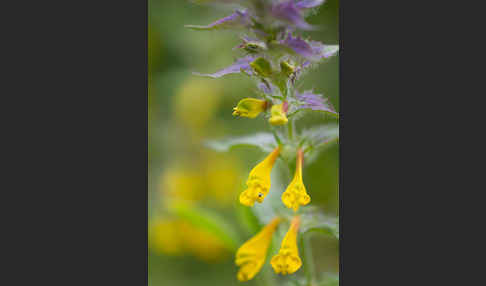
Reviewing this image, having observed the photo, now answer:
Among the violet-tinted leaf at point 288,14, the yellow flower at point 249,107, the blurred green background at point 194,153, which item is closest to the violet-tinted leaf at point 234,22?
the violet-tinted leaf at point 288,14

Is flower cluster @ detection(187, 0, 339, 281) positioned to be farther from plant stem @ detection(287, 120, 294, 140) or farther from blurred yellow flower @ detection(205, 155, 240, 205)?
blurred yellow flower @ detection(205, 155, 240, 205)

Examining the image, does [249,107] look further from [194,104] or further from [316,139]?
[194,104]

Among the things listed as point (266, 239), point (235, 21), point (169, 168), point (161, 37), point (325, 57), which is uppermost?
point (161, 37)

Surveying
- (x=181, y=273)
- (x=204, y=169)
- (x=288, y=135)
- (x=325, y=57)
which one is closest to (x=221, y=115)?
(x=204, y=169)

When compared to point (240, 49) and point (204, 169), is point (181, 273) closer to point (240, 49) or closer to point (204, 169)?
point (204, 169)

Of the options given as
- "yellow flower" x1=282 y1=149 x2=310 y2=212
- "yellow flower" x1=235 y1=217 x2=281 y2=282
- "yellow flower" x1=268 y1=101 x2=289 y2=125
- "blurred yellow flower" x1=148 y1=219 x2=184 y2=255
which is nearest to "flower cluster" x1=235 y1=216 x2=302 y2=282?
"yellow flower" x1=235 y1=217 x2=281 y2=282

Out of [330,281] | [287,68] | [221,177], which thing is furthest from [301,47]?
[221,177]
